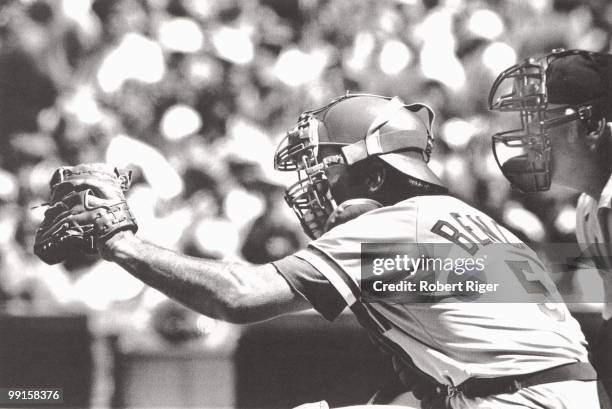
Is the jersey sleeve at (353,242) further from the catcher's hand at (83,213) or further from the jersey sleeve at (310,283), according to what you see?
the catcher's hand at (83,213)

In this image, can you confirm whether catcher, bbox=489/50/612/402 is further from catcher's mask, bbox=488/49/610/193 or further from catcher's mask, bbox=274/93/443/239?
catcher's mask, bbox=274/93/443/239

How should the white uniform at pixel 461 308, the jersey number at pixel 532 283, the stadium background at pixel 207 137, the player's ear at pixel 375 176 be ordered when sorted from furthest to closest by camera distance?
the stadium background at pixel 207 137 → the player's ear at pixel 375 176 → the jersey number at pixel 532 283 → the white uniform at pixel 461 308

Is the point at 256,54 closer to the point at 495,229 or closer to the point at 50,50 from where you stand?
the point at 50,50

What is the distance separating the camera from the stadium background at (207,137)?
8.96 feet

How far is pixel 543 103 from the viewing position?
8.11 feet

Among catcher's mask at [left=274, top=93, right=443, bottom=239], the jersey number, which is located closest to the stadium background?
catcher's mask at [left=274, top=93, right=443, bottom=239]

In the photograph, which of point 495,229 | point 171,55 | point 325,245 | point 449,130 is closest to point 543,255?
point 449,130

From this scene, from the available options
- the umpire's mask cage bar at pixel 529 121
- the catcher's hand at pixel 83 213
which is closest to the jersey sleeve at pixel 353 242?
the catcher's hand at pixel 83 213

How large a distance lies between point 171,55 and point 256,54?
1.12ft

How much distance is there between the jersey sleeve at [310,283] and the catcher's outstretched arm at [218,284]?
17 mm

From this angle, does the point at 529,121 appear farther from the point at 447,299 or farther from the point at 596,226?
the point at 447,299

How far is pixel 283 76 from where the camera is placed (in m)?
2.90

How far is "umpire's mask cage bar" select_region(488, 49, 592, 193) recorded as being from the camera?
2.47 m

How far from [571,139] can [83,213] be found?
1.62m
